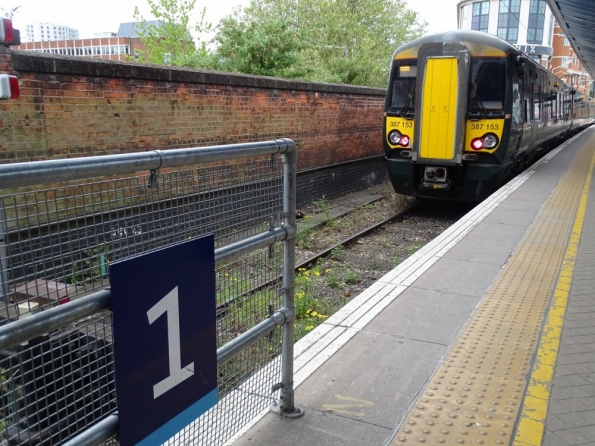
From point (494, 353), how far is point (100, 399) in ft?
9.05

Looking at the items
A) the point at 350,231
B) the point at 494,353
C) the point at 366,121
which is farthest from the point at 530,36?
the point at 494,353

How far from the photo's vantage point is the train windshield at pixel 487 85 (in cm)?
987

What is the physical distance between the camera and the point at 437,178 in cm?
1061

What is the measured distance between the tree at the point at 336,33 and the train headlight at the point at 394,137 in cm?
493

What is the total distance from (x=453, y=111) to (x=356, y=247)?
10.1 ft

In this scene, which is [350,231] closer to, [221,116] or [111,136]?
[221,116]

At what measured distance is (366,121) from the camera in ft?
51.2

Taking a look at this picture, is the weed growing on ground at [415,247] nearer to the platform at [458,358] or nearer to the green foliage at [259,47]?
the platform at [458,358]

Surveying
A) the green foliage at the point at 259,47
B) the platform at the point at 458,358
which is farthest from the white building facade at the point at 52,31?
the platform at the point at 458,358

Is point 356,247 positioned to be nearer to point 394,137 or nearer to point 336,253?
point 336,253

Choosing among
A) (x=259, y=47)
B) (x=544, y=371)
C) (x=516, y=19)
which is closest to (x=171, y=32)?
(x=259, y=47)

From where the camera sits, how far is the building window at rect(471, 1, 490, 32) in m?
78.7

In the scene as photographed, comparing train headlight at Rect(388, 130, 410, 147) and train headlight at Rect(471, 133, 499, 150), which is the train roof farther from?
train headlight at Rect(388, 130, 410, 147)

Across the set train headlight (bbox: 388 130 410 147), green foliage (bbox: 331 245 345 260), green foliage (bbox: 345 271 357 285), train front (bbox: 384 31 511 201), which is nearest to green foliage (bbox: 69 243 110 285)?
green foliage (bbox: 345 271 357 285)
